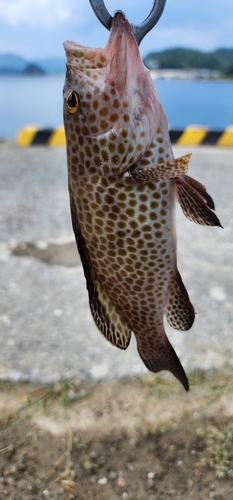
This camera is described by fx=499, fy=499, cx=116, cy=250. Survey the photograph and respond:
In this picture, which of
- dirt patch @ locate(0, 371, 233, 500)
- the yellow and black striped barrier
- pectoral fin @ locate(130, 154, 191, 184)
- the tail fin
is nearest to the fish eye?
pectoral fin @ locate(130, 154, 191, 184)

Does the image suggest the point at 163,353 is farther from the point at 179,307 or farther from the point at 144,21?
the point at 144,21

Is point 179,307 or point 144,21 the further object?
point 179,307

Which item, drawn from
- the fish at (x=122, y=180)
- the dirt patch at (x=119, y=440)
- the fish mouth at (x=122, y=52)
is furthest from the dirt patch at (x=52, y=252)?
the fish mouth at (x=122, y=52)

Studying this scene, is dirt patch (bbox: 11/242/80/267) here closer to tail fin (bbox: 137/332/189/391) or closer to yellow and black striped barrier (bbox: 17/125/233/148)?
tail fin (bbox: 137/332/189/391)

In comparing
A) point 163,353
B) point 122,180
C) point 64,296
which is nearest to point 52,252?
point 64,296

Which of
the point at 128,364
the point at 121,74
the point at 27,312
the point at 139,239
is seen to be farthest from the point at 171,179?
the point at 27,312
